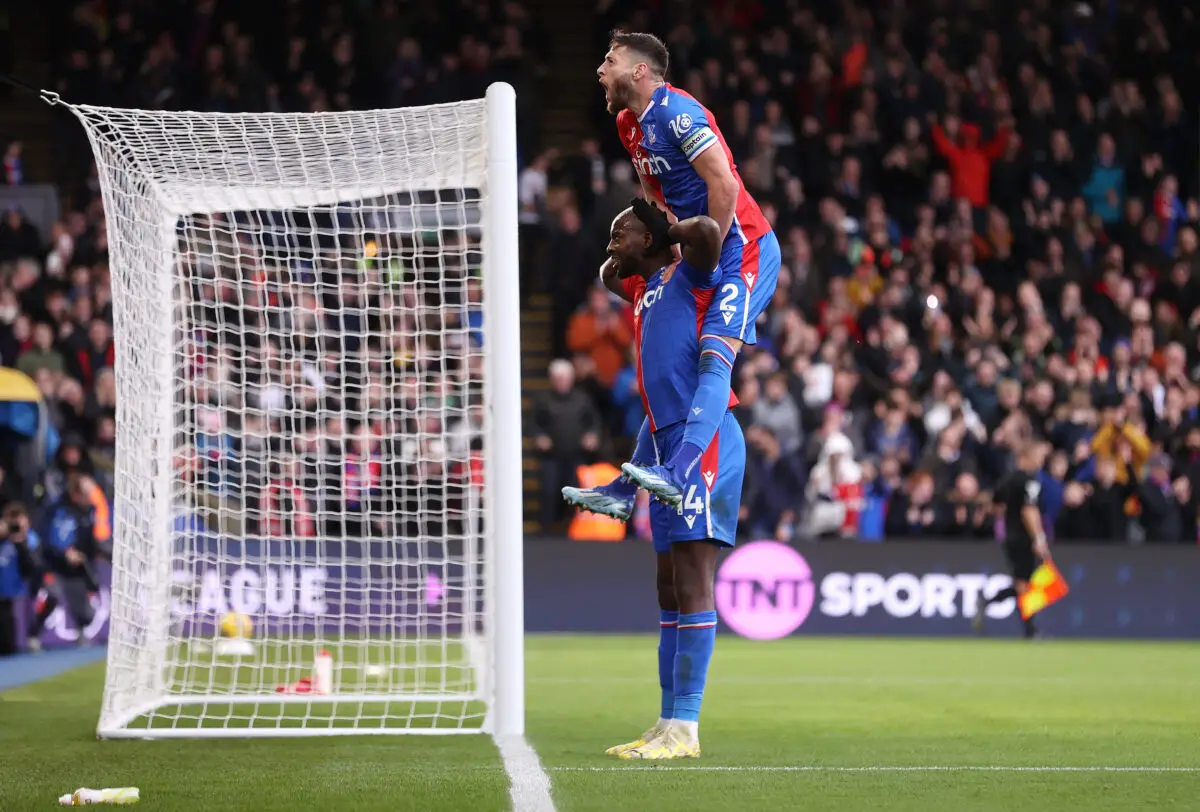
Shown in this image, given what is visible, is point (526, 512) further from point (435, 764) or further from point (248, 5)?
point (435, 764)

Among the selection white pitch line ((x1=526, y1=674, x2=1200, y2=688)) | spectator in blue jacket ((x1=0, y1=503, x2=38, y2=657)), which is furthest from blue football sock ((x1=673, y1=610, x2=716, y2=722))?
spectator in blue jacket ((x1=0, y1=503, x2=38, y2=657))

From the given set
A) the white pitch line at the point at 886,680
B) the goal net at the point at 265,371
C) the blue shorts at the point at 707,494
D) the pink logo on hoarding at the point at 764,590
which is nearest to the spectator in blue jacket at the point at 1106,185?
the pink logo on hoarding at the point at 764,590

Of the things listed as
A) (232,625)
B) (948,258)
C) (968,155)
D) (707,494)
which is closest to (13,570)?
(232,625)

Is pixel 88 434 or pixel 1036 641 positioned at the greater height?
pixel 88 434

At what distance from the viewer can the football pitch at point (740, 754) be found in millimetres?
5113

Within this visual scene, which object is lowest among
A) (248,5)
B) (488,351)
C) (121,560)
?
(121,560)

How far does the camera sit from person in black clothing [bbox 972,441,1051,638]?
15133 mm

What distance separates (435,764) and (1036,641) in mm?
10321

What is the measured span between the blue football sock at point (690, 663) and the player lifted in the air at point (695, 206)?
1.70 ft

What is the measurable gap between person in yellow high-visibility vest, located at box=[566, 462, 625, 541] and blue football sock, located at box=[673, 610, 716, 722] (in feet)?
29.6

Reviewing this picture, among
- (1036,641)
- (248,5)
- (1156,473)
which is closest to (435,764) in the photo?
(1036,641)

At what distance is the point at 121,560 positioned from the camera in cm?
730

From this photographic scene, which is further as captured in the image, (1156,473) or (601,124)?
(601,124)

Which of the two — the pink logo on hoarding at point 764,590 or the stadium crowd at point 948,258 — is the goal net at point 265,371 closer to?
the pink logo on hoarding at point 764,590
